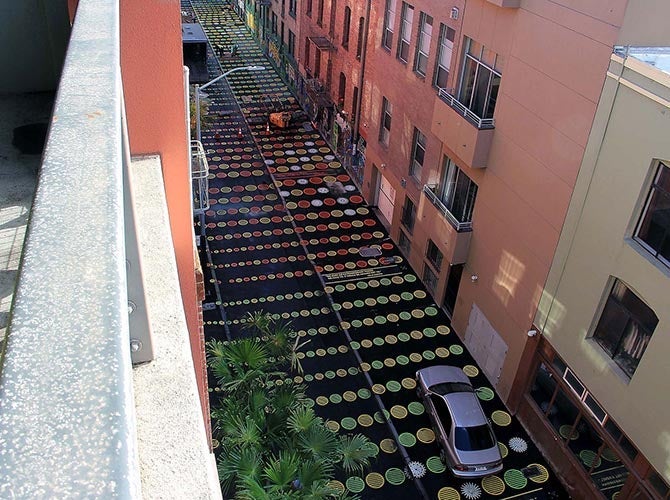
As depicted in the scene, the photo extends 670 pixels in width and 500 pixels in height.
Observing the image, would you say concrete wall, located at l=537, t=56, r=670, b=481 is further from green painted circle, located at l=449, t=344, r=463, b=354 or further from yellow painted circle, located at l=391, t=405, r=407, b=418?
green painted circle, located at l=449, t=344, r=463, b=354

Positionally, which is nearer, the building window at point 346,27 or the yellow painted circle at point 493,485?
the yellow painted circle at point 493,485

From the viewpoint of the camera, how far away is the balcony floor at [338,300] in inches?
749

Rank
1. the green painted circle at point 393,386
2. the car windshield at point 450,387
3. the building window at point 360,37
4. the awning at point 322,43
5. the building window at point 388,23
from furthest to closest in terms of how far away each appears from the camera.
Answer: the awning at point 322,43, the building window at point 360,37, the building window at point 388,23, the green painted circle at point 393,386, the car windshield at point 450,387

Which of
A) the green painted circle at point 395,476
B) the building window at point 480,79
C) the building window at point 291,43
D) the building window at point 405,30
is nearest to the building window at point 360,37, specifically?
the building window at point 405,30

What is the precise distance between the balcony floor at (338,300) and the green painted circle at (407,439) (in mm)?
36

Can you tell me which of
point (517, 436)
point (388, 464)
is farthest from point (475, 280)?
point (388, 464)

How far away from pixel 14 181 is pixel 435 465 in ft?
53.0

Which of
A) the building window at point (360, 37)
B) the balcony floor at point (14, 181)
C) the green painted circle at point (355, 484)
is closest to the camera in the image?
the balcony floor at point (14, 181)

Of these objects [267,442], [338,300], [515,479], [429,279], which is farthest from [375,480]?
[429,279]

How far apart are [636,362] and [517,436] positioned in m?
6.33

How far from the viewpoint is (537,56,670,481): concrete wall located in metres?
13.4

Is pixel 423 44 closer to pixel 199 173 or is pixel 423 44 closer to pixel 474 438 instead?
pixel 199 173

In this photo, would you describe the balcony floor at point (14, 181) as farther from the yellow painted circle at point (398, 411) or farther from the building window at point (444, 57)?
the building window at point (444, 57)

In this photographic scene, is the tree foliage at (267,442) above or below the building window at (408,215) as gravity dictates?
above
